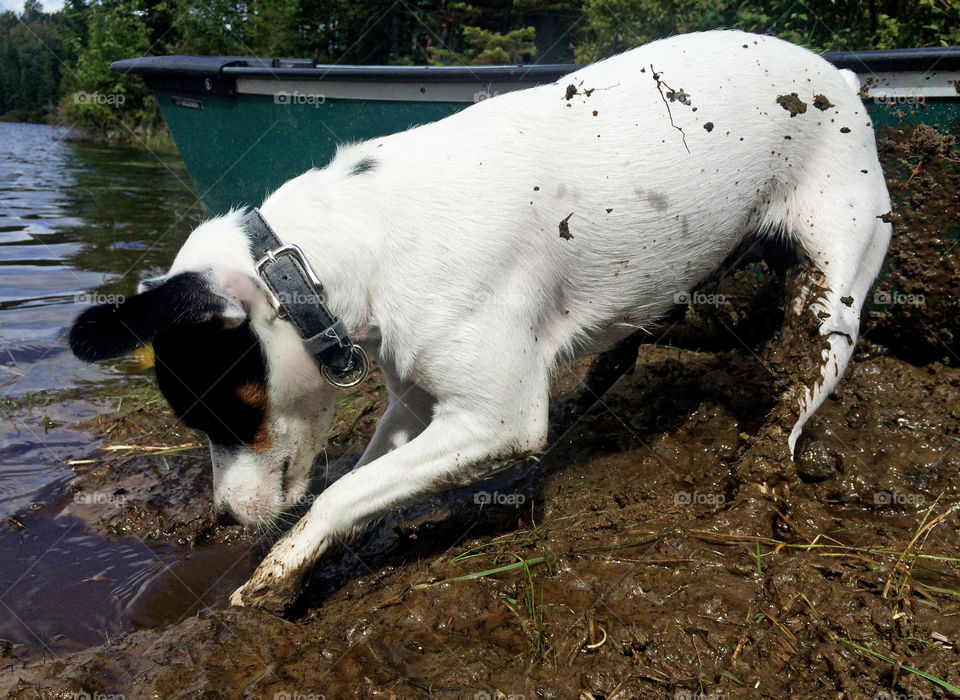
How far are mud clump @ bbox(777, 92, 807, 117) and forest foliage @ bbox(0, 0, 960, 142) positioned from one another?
3.34m

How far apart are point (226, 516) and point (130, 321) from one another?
104 cm

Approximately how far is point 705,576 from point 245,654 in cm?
172

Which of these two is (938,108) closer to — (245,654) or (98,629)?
(245,654)

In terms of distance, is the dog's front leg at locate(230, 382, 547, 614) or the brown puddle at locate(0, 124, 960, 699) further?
the dog's front leg at locate(230, 382, 547, 614)

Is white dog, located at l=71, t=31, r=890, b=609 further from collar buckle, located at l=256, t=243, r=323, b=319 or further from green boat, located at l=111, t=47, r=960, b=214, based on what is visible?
green boat, located at l=111, t=47, r=960, b=214

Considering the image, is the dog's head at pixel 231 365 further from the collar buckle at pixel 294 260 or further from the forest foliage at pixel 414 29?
the forest foliage at pixel 414 29

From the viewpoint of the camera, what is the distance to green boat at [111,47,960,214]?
461 cm

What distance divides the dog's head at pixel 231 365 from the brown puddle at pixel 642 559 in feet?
1.80

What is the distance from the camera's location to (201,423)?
3018mm

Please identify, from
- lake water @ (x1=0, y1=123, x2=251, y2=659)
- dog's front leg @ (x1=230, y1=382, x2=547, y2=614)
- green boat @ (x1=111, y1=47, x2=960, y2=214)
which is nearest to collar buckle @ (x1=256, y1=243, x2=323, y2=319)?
dog's front leg @ (x1=230, y1=382, x2=547, y2=614)

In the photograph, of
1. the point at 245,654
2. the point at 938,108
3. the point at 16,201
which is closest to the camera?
the point at 245,654

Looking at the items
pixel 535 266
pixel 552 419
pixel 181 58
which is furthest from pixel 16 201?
pixel 535 266

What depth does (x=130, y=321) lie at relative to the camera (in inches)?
99.3

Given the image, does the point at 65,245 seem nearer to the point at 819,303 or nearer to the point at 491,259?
the point at 491,259
